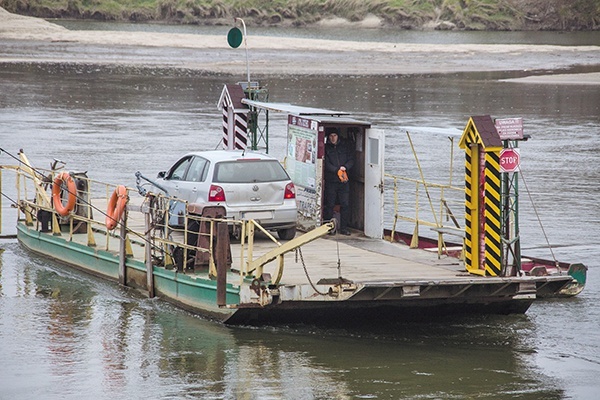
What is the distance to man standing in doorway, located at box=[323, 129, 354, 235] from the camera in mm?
19672

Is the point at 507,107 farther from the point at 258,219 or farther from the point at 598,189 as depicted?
the point at 258,219

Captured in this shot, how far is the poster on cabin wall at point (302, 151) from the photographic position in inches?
782

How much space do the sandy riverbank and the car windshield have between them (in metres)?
40.2

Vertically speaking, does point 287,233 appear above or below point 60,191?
below

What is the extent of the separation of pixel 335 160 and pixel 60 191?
5.07 metres

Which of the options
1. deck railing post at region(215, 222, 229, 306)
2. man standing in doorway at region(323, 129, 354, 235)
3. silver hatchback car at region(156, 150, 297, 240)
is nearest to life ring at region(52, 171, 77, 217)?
silver hatchback car at region(156, 150, 297, 240)

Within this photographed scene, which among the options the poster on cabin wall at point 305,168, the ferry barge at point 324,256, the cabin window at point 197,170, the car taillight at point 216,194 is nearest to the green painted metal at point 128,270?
the ferry barge at point 324,256

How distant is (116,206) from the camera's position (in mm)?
18656

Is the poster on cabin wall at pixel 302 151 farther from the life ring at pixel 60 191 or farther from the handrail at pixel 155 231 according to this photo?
the life ring at pixel 60 191

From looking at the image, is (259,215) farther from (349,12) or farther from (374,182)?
(349,12)

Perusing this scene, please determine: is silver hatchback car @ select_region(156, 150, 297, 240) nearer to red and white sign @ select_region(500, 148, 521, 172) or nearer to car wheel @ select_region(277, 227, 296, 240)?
car wheel @ select_region(277, 227, 296, 240)

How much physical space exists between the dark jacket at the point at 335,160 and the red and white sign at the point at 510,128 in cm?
423

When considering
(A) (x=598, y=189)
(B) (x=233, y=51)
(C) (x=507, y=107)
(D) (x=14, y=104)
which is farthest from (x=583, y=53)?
(A) (x=598, y=189)

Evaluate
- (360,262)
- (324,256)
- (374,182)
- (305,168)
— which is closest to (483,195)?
(360,262)
